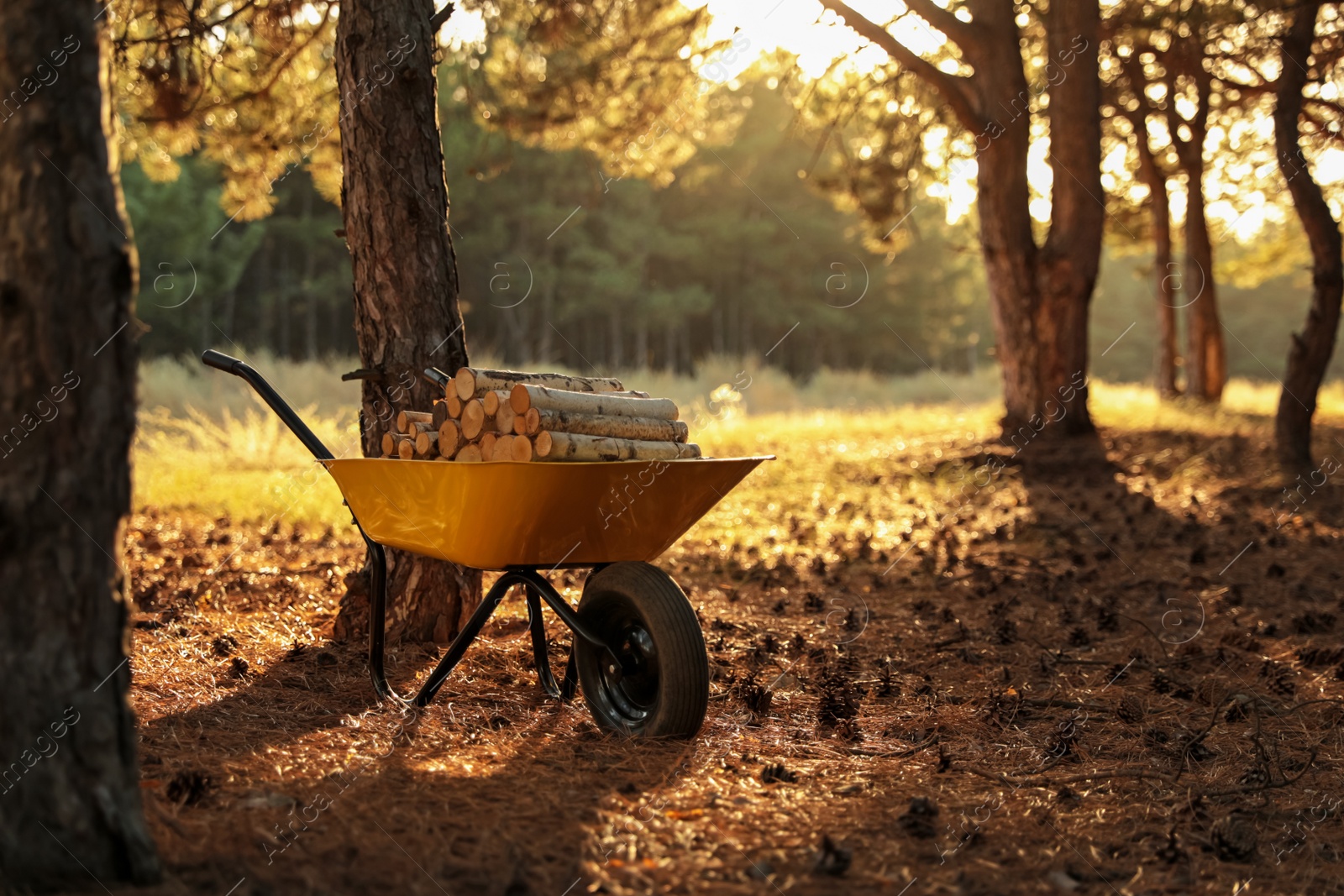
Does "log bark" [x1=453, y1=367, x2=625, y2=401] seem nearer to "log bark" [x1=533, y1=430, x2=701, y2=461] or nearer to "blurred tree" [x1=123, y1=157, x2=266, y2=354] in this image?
"log bark" [x1=533, y1=430, x2=701, y2=461]

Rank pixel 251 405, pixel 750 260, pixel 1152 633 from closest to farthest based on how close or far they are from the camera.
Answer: pixel 1152 633
pixel 251 405
pixel 750 260

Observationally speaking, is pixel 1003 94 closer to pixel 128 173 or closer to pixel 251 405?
pixel 251 405

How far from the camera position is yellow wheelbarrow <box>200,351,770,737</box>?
307 centimetres

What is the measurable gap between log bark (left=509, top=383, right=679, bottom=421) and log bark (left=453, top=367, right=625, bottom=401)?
0.34 feet

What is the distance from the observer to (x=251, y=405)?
15.7m

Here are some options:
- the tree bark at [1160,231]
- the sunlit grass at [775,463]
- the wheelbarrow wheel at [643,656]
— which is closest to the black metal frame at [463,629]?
the wheelbarrow wheel at [643,656]

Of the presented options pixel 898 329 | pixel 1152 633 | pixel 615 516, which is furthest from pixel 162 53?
pixel 898 329

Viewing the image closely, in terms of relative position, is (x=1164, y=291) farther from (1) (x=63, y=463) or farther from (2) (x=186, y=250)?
(2) (x=186, y=250)

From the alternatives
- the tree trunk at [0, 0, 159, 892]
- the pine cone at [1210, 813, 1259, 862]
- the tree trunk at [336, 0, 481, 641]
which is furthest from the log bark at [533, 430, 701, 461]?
the pine cone at [1210, 813, 1259, 862]

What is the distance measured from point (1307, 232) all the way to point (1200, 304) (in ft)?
23.9

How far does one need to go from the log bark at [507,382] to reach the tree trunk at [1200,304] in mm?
13288

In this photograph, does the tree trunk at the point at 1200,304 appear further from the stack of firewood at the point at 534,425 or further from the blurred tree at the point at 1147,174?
the stack of firewood at the point at 534,425

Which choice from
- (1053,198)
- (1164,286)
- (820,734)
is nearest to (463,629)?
(820,734)

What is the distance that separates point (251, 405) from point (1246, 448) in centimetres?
1299
